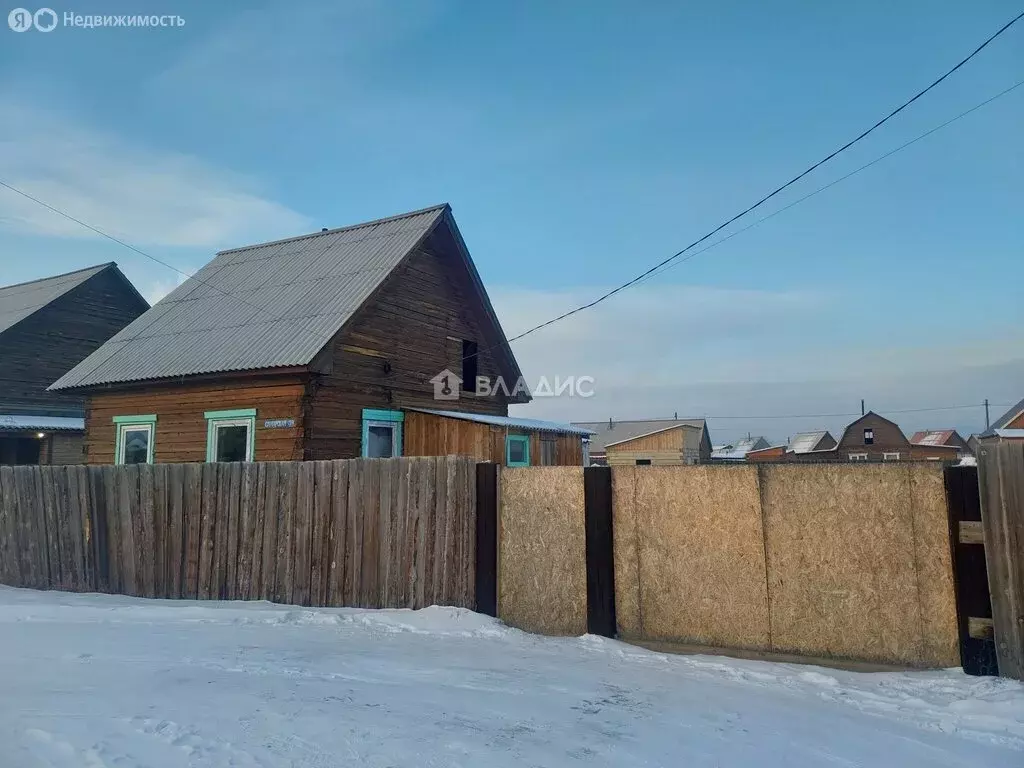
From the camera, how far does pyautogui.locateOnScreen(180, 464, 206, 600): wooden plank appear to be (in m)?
9.20

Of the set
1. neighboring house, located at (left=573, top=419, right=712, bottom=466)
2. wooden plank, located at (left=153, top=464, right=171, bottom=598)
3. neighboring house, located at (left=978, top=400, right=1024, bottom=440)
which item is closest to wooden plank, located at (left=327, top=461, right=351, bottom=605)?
wooden plank, located at (left=153, top=464, right=171, bottom=598)

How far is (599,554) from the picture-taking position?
708cm

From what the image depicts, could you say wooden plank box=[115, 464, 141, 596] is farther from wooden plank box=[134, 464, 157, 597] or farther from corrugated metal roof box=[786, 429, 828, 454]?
corrugated metal roof box=[786, 429, 828, 454]

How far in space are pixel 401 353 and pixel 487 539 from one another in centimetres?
934

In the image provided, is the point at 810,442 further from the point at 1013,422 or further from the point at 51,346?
the point at 51,346

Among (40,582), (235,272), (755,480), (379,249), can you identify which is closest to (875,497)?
(755,480)

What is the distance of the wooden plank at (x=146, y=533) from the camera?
371 inches

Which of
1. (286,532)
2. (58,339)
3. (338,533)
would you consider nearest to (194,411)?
(286,532)

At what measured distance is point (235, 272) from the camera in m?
20.2

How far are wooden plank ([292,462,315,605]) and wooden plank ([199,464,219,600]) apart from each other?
134 cm

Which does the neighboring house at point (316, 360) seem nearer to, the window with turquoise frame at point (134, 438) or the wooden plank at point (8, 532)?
the window with turquoise frame at point (134, 438)

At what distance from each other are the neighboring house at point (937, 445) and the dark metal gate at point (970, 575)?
58.8 metres

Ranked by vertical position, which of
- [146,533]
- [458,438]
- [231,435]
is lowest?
[146,533]

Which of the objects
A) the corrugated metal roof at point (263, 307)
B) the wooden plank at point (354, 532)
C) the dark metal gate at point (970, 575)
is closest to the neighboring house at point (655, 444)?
the corrugated metal roof at point (263, 307)
